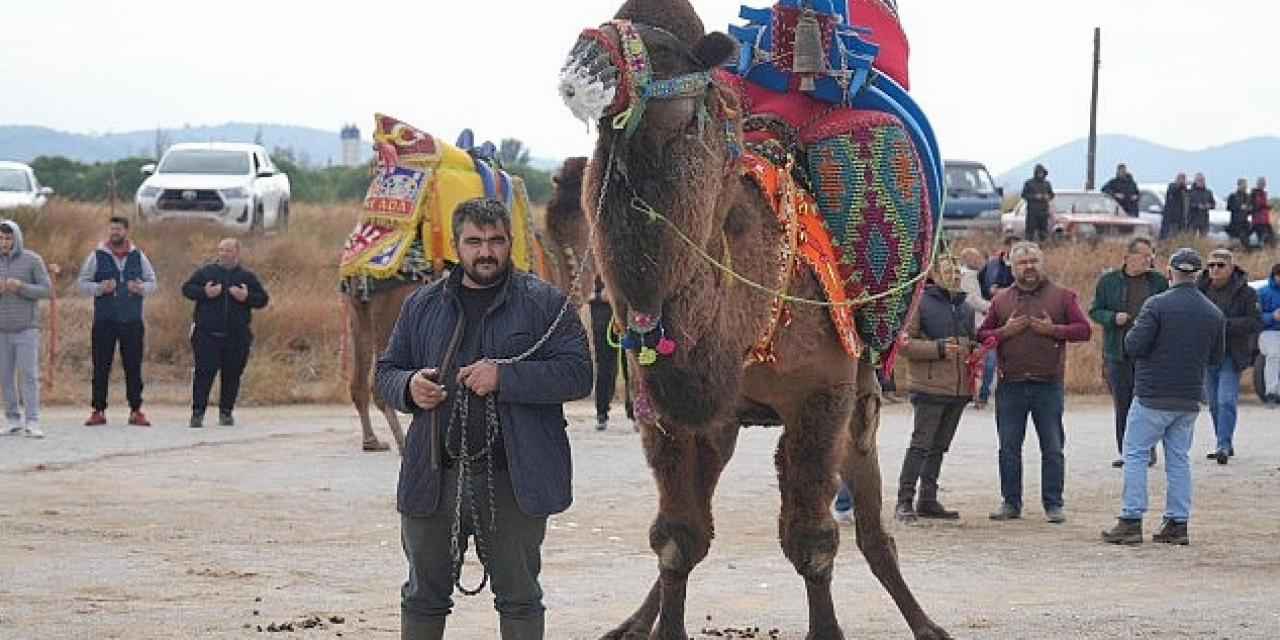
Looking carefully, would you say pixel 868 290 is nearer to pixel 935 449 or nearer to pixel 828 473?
pixel 828 473

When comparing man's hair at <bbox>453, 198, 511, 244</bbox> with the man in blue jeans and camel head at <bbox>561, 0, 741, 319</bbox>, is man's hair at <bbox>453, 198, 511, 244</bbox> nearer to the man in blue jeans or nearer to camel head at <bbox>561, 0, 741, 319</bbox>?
camel head at <bbox>561, 0, 741, 319</bbox>

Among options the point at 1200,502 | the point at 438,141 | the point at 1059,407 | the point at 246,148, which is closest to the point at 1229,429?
the point at 1200,502

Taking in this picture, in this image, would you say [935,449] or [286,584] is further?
[935,449]

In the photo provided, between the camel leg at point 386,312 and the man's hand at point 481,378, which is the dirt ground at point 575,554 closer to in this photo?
the camel leg at point 386,312

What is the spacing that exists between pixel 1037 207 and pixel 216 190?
15.2 meters

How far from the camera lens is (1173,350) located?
13.0 meters

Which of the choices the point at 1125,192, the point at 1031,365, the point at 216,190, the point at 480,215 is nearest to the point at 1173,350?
the point at 1031,365

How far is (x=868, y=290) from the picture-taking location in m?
8.74

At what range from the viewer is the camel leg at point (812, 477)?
325 inches

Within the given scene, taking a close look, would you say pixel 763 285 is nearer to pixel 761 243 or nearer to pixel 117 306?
pixel 761 243

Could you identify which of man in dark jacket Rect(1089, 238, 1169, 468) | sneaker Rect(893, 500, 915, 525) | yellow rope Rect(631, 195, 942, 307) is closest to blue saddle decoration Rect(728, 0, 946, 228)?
yellow rope Rect(631, 195, 942, 307)

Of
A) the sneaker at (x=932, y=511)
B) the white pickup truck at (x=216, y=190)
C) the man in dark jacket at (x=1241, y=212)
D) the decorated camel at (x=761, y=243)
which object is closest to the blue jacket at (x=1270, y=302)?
the sneaker at (x=932, y=511)

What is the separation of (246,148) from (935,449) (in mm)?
23676

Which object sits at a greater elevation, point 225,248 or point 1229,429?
point 225,248
